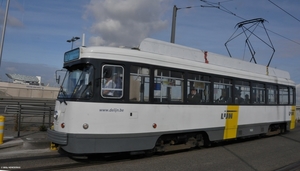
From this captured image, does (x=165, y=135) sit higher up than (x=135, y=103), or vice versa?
(x=135, y=103)

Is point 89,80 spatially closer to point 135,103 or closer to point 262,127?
point 135,103

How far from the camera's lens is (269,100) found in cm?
1329

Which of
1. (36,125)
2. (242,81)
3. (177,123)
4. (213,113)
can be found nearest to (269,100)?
(242,81)

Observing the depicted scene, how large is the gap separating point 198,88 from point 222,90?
146 centimetres

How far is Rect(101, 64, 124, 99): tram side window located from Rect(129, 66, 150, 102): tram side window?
12.1 inches

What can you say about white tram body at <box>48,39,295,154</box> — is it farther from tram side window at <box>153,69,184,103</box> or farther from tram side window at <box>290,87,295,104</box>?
tram side window at <box>290,87,295,104</box>

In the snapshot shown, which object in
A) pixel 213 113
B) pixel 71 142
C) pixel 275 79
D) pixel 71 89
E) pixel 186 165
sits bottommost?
pixel 186 165

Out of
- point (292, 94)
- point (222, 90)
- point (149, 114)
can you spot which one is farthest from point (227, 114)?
point (292, 94)

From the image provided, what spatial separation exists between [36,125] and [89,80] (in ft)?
24.1

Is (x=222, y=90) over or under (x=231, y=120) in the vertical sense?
over

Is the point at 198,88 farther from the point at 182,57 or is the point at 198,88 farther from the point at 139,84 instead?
the point at 139,84

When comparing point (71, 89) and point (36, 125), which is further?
point (36, 125)

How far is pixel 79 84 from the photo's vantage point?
24.4 ft

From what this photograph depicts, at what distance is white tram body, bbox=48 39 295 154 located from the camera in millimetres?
7047
